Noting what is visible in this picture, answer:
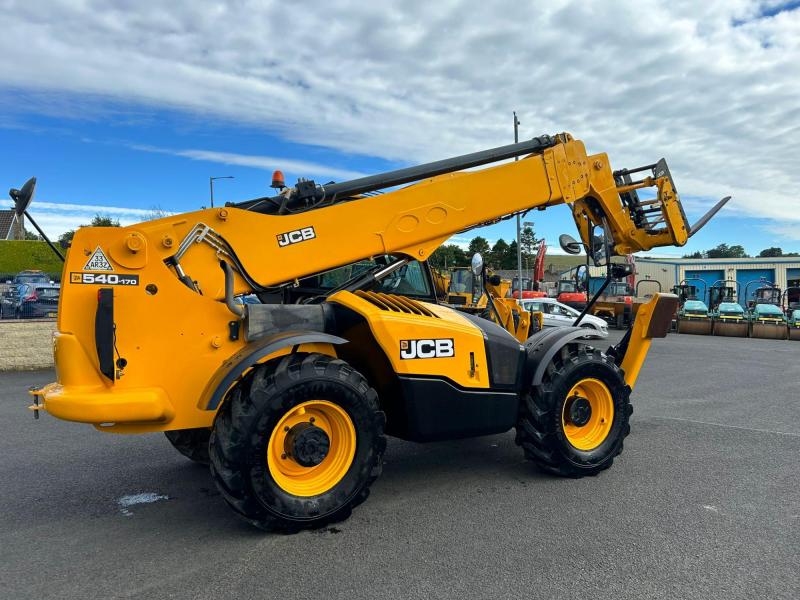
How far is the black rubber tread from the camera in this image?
491 cm

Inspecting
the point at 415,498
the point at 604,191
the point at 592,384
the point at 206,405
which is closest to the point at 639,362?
the point at 592,384

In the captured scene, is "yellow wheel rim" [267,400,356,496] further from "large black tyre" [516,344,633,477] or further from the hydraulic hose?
"large black tyre" [516,344,633,477]

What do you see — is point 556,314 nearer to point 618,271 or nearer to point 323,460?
point 618,271

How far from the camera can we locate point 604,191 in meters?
5.55

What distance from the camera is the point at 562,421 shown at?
16.3 ft

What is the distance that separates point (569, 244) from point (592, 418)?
5.89ft

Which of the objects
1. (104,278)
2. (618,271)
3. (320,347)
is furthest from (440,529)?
(618,271)

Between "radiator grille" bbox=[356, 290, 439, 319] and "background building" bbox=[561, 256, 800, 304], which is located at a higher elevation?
"background building" bbox=[561, 256, 800, 304]

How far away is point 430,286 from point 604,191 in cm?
193

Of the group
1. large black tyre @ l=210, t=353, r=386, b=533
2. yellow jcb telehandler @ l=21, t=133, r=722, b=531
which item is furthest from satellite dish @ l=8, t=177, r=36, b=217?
large black tyre @ l=210, t=353, r=386, b=533

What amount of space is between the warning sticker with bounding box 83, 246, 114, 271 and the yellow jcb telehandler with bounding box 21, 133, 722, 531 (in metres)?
0.01

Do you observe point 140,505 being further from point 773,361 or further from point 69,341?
point 773,361

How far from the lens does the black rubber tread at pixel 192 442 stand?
193 inches

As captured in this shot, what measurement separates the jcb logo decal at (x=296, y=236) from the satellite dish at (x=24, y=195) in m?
1.72
